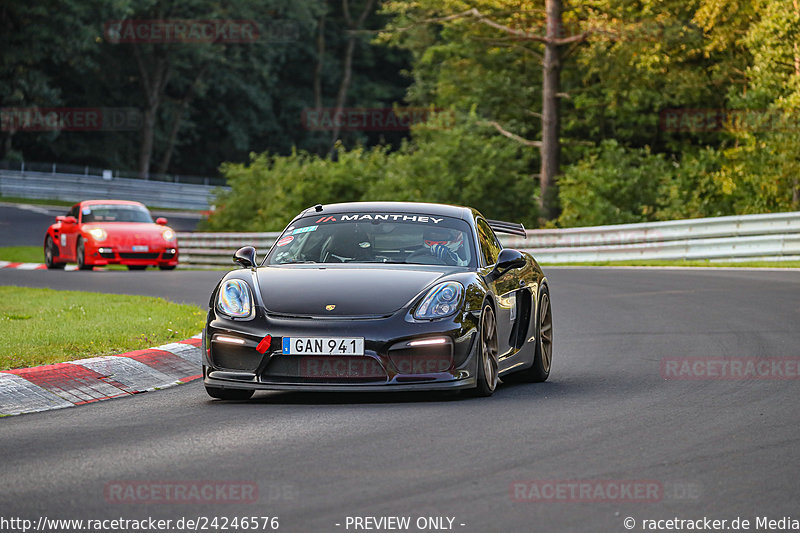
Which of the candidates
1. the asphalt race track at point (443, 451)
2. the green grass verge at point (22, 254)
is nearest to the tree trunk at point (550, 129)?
the green grass verge at point (22, 254)

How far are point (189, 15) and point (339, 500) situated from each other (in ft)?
216

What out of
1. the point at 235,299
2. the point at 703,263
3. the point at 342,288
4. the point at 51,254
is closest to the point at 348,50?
the point at 51,254

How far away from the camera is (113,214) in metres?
28.6

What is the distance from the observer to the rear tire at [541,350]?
1012cm

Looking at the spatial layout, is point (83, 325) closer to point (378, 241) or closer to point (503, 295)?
point (378, 241)

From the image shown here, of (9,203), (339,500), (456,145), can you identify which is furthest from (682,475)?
(9,203)

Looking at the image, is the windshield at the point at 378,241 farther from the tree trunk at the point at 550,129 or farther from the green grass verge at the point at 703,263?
the tree trunk at the point at 550,129

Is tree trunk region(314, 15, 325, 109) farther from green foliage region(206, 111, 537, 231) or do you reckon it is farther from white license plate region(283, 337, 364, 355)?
white license plate region(283, 337, 364, 355)

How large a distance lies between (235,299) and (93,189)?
5534 centimetres

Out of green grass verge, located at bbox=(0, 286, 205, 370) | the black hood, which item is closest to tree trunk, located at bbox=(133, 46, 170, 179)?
green grass verge, located at bbox=(0, 286, 205, 370)

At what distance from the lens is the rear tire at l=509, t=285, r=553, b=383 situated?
10.1 m

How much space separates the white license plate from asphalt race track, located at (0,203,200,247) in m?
34.3

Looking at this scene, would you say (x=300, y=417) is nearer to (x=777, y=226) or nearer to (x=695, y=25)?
(x=777, y=226)

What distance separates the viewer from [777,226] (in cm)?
2467
